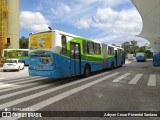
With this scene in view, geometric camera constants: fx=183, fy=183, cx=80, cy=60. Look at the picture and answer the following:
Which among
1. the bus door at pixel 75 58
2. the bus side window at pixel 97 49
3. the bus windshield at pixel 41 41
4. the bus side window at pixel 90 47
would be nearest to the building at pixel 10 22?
the bus side window at pixel 97 49

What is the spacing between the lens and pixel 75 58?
12.4 meters

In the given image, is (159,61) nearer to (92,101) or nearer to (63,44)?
(63,44)

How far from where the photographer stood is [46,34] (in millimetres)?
10891

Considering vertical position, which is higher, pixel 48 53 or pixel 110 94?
pixel 48 53

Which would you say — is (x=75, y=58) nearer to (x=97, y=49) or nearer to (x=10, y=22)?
(x=97, y=49)

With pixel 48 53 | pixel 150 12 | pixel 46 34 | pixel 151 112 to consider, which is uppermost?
pixel 150 12

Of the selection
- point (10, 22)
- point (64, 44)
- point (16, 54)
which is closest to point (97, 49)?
point (64, 44)

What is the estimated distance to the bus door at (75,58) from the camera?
11.9 m

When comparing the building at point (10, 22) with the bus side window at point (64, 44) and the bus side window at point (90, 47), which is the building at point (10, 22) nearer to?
the bus side window at point (90, 47)

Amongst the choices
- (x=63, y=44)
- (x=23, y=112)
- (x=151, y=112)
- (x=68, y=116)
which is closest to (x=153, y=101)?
(x=151, y=112)

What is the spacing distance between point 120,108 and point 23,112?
310 cm

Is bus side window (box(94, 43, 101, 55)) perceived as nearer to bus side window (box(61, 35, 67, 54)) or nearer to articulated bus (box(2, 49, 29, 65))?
bus side window (box(61, 35, 67, 54))

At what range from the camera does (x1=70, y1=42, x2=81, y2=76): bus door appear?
11.9m

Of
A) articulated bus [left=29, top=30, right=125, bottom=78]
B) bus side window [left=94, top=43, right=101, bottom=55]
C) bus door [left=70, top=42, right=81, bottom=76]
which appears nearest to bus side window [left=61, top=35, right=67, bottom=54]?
articulated bus [left=29, top=30, right=125, bottom=78]
